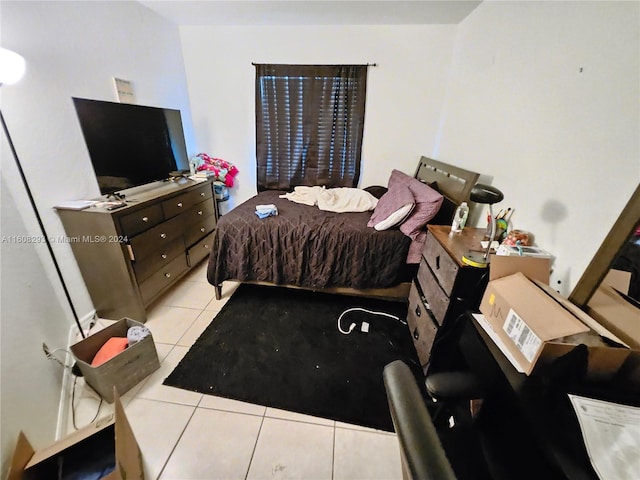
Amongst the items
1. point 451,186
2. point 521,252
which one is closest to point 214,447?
point 521,252

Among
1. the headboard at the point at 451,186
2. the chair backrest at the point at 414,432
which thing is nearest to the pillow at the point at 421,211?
the headboard at the point at 451,186

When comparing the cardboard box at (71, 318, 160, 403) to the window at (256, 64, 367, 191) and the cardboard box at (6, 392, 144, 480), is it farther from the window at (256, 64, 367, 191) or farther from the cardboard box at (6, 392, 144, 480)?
the window at (256, 64, 367, 191)

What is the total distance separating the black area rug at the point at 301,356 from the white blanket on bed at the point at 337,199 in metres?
0.86

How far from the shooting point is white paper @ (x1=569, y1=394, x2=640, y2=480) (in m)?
0.55

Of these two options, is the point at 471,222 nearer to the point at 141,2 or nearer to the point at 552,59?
the point at 552,59

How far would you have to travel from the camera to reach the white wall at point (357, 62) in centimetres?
274

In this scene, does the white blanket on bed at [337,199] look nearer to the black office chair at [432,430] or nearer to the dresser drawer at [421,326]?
the dresser drawer at [421,326]

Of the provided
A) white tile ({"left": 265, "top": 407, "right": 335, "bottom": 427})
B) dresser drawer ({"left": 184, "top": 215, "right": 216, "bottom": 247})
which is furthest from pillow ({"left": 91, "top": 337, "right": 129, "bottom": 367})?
dresser drawer ({"left": 184, "top": 215, "right": 216, "bottom": 247})

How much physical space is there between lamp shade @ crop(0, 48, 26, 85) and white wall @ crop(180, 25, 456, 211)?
86.6 inches

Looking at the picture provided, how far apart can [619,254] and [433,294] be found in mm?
767

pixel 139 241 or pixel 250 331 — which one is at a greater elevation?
pixel 139 241

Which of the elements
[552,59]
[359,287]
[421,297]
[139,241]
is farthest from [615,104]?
[139,241]

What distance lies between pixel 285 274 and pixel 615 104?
80.2 inches

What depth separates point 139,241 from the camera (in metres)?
1.83
